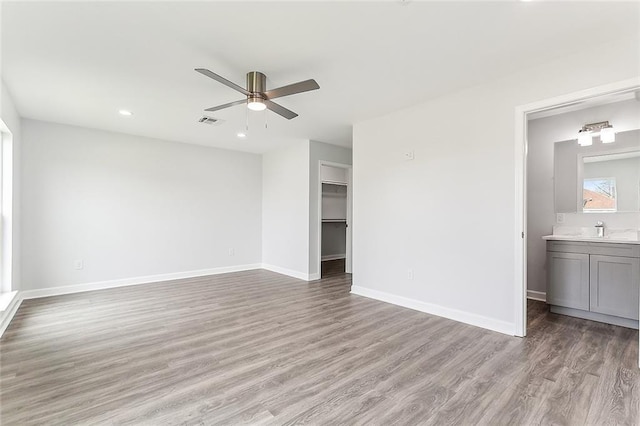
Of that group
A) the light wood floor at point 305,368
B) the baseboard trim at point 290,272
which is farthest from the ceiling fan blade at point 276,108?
the baseboard trim at point 290,272

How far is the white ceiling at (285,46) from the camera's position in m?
1.95

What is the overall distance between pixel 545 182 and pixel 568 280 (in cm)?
141

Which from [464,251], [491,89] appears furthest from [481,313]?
[491,89]

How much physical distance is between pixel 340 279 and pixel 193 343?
10.1 feet

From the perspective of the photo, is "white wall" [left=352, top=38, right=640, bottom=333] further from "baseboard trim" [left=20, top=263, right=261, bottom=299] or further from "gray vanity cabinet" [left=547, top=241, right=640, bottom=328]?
"baseboard trim" [left=20, top=263, right=261, bottom=299]

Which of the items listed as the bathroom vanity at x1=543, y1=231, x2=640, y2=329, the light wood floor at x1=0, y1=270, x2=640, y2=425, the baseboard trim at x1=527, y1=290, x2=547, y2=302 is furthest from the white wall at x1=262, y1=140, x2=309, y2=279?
the bathroom vanity at x1=543, y1=231, x2=640, y2=329

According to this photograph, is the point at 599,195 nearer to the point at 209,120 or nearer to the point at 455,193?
the point at 455,193

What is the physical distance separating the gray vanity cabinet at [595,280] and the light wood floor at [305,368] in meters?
0.17

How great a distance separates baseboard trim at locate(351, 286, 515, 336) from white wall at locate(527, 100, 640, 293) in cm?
175

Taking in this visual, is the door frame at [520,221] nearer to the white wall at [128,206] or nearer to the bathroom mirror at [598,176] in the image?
the bathroom mirror at [598,176]

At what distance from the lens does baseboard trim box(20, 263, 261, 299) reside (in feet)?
13.7

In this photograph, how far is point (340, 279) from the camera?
17.5ft

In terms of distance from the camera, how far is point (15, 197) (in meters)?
3.70

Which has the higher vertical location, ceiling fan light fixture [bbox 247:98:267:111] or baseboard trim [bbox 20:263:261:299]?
ceiling fan light fixture [bbox 247:98:267:111]
